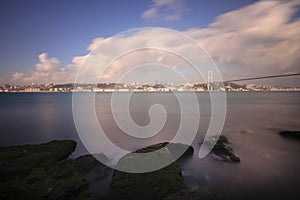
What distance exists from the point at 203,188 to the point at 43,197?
5.26m

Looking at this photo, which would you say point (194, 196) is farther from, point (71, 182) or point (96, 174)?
point (96, 174)

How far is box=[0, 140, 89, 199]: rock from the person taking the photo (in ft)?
17.3

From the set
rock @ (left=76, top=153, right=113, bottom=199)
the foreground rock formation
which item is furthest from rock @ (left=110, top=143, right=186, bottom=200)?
rock @ (left=76, top=153, right=113, bottom=199)

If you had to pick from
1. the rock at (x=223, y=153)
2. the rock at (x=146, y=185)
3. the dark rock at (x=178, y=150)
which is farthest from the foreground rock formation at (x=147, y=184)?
the rock at (x=223, y=153)

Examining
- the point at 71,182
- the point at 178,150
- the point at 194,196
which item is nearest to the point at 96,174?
the point at 71,182

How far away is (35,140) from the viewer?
14.4m

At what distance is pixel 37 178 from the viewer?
595 cm

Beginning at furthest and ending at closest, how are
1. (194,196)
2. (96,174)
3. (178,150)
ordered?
(178,150)
(96,174)
(194,196)

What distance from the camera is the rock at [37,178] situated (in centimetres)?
528

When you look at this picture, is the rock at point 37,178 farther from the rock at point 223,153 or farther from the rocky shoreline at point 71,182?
the rock at point 223,153

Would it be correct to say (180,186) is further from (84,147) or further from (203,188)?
(84,147)

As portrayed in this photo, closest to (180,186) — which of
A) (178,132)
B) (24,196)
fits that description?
(24,196)

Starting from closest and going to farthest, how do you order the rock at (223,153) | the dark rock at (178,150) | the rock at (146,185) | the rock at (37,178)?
the rock at (37,178)
the rock at (146,185)
the dark rock at (178,150)
the rock at (223,153)

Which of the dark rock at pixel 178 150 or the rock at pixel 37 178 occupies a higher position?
the rock at pixel 37 178
